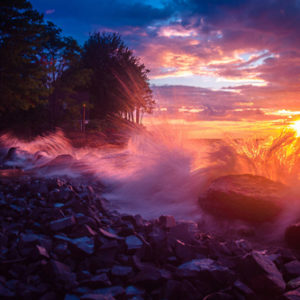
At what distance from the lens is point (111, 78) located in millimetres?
28984

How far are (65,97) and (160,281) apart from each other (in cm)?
2479

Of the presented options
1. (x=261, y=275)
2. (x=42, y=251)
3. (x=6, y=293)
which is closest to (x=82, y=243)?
(x=42, y=251)

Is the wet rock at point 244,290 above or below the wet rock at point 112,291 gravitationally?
below

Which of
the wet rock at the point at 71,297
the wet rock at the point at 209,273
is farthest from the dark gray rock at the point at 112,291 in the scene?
the wet rock at the point at 209,273

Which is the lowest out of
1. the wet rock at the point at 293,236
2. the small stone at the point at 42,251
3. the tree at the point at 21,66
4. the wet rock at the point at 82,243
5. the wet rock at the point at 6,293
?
the wet rock at the point at 293,236

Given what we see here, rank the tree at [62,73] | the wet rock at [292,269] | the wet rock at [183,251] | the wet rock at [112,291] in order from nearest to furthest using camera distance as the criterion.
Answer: the wet rock at [112,291] → the wet rock at [292,269] → the wet rock at [183,251] → the tree at [62,73]

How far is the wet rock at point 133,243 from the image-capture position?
2.47 metres

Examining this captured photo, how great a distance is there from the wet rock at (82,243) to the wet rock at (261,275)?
1306 millimetres

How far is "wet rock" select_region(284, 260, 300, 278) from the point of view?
7.45 feet

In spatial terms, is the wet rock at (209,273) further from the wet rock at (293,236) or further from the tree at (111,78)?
the tree at (111,78)

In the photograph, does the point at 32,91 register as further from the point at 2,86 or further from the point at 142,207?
the point at 142,207

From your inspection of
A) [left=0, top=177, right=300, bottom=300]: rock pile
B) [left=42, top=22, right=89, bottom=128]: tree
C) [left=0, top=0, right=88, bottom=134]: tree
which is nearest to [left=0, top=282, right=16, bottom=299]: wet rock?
[left=0, top=177, right=300, bottom=300]: rock pile

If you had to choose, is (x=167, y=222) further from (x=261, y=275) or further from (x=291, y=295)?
(x=291, y=295)

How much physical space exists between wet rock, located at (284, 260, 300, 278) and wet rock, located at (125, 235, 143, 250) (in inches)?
51.1
